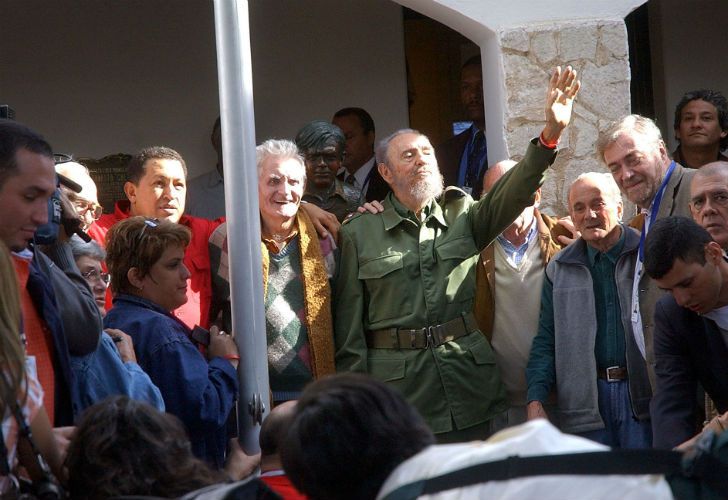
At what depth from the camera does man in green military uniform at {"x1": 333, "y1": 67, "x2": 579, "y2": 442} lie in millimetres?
4617

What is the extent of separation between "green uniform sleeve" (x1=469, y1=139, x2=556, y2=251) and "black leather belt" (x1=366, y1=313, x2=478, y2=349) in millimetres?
351

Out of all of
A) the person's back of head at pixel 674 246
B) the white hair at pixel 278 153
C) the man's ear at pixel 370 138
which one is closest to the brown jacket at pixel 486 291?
the white hair at pixel 278 153

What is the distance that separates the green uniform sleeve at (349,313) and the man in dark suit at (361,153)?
5.56 feet

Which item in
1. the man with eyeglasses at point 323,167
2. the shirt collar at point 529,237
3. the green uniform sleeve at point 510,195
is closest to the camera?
the green uniform sleeve at point 510,195

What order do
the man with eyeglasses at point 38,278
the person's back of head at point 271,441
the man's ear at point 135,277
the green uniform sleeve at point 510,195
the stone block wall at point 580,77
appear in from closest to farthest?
the man with eyeglasses at point 38,278 → the person's back of head at point 271,441 → the man's ear at point 135,277 → the green uniform sleeve at point 510,195 → the stone block wall at point 580,77

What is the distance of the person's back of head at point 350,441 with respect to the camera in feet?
6.53

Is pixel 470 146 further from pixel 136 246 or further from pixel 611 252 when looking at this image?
pixel 136 246

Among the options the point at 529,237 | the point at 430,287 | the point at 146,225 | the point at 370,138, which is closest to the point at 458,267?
the point at 430,287

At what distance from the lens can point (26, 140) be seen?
9.45 ft

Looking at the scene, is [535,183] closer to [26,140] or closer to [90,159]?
[26,140]

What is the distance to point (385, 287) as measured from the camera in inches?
187

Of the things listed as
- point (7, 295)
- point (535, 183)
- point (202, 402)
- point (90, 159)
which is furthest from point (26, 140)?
point (90, 159)

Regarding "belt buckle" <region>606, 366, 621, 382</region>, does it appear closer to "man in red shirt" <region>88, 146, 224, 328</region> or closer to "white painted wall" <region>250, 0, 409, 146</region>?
"man in red shirt" <region>88, 146, 224, 328</region>

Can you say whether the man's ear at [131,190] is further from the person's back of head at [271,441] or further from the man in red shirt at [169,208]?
the person's back of head at [271,441]
